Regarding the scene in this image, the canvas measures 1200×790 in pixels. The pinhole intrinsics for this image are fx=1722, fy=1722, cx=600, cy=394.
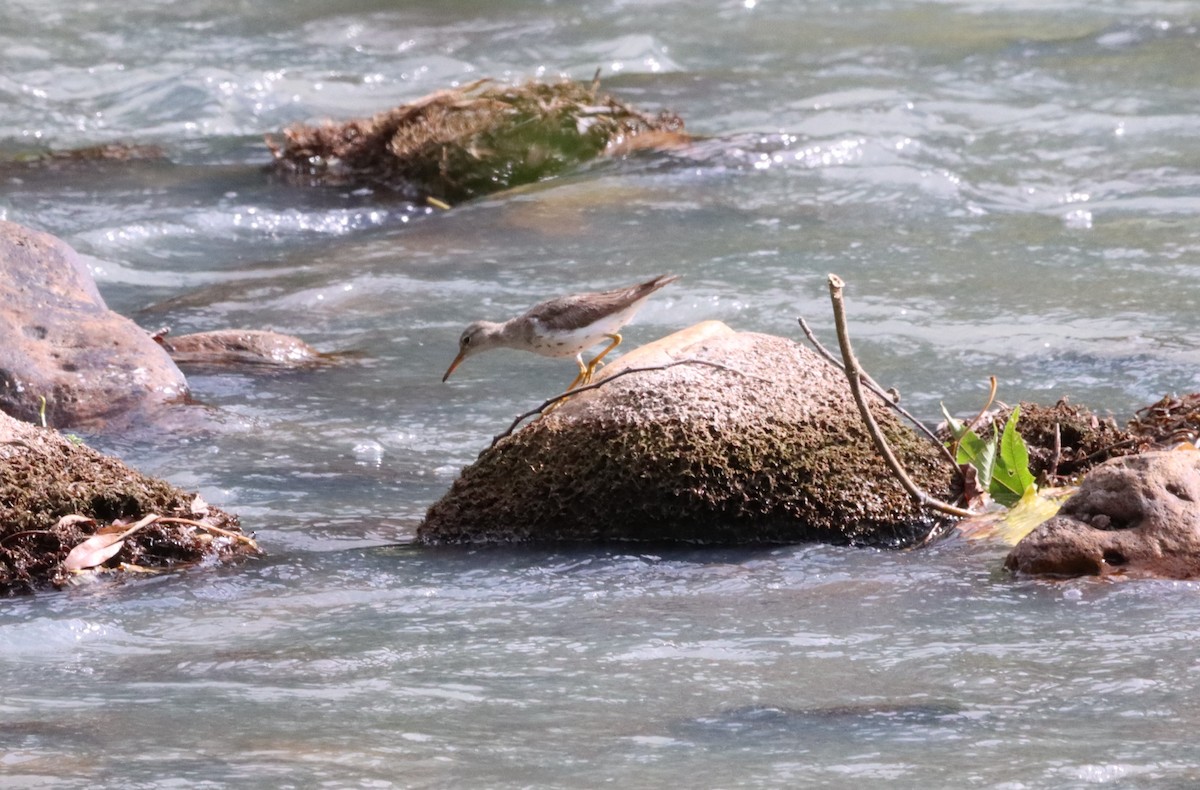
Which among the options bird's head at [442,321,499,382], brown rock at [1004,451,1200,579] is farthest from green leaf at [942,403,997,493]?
bird's head at [442,321,499,382]

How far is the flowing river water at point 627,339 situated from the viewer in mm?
3686

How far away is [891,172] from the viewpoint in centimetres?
1132

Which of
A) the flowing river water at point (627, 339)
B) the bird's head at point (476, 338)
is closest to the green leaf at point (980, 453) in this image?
the flowing river water at point (627, 339)

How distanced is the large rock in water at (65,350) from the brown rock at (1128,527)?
12.4 feet

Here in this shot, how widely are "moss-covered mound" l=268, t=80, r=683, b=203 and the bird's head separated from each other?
5008 millimetres

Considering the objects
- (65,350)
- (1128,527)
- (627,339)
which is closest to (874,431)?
(1128,527)

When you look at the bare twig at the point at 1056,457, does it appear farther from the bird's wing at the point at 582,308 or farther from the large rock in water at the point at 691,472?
the bird's wing at the point at 582,308

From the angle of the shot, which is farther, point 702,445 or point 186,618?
point 702,445

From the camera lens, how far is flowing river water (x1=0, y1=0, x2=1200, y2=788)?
12.1ft

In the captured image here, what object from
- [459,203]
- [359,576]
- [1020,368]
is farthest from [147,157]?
[359,576]

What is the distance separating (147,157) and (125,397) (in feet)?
22.6

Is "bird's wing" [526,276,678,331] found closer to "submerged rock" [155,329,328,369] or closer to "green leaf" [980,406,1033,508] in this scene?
"green leaf" [980,406,1033,508]

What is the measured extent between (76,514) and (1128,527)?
3028 millimetres

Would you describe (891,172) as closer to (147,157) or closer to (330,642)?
(147,157)
